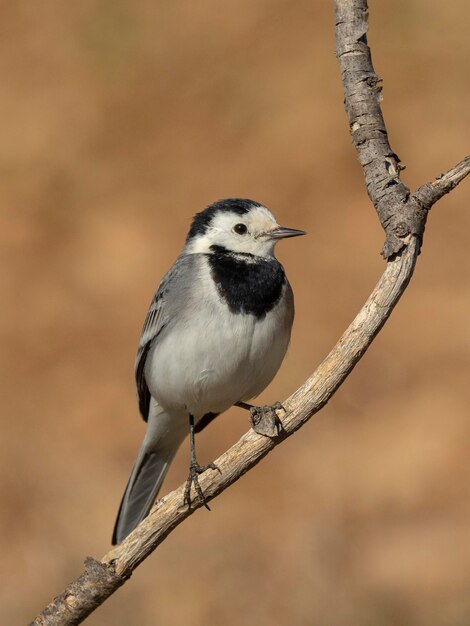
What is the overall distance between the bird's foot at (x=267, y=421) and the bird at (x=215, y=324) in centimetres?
105

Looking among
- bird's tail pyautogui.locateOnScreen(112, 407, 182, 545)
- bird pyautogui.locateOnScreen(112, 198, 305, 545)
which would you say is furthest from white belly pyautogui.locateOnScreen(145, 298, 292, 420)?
bird's tail pyautogui.locateOnScreen(112, 407, 182, 545)

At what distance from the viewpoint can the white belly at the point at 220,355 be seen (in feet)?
18.7

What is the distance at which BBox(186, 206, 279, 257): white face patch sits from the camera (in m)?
6.05

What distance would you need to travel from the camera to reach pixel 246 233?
6.07 metres

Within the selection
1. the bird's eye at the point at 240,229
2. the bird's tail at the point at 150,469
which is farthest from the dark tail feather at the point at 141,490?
the bird's eye at the point at 240,229

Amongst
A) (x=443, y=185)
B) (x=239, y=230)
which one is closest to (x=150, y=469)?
(x=239, y=230)

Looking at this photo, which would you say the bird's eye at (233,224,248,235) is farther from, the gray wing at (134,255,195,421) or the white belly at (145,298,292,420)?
the white belly at (145,298,292,420)

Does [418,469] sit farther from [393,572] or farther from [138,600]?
[138,600]

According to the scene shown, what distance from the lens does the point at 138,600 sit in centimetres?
916

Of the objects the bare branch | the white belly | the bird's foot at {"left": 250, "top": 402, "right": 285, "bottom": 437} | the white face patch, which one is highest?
the white face patch

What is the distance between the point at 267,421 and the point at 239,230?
6.04 ft

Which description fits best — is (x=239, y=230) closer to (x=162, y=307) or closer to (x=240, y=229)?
(x=240, y=229)

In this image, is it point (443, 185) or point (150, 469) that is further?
point (150, 469)

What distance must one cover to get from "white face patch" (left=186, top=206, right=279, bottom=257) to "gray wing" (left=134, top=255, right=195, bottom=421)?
0.50ft
